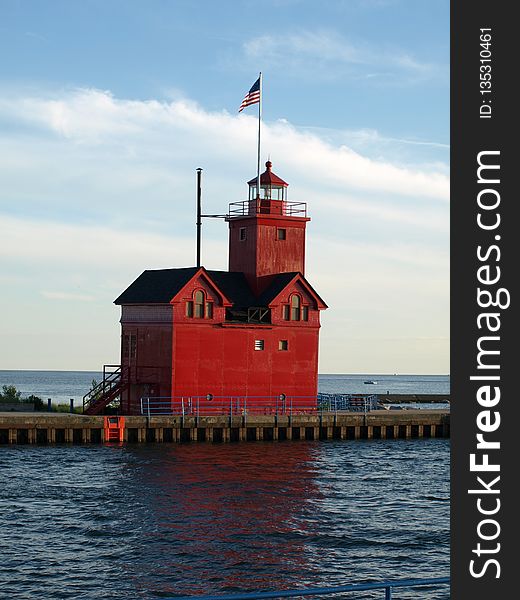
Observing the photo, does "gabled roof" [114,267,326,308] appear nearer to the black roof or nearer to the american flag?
the black roof

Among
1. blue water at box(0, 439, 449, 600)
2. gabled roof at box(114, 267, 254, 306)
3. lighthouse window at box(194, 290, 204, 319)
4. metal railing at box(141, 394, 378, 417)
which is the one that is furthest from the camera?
gabled roof at box(114, 267, 254, 306)

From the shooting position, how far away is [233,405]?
55.0 m

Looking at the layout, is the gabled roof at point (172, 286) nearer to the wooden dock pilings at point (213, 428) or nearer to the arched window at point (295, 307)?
the arched window at point (295, 307)

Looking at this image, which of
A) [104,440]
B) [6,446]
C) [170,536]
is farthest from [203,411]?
[170,536]

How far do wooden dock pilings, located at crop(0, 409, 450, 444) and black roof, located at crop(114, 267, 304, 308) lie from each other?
292 inches

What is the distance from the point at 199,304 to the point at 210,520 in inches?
946

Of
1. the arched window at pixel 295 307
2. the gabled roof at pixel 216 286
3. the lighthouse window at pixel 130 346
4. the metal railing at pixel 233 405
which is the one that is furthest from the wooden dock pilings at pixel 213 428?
the gabled roof at pixel 216 286

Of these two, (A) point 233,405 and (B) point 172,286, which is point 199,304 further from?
(A) point 233,405

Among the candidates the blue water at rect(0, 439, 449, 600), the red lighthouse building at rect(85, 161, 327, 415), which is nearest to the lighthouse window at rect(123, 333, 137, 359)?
Result: the red lighthouse building at rect(85, 161, 327, 415)

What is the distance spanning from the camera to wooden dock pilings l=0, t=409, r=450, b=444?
163 feet

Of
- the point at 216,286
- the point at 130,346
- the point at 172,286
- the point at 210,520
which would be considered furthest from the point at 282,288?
the point at 210,520

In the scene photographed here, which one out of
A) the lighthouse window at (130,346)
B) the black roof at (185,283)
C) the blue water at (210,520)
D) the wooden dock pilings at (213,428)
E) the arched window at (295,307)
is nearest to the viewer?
the blue water at (210,520)

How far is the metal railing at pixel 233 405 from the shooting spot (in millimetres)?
53031

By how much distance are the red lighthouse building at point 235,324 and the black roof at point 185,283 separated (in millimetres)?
85
